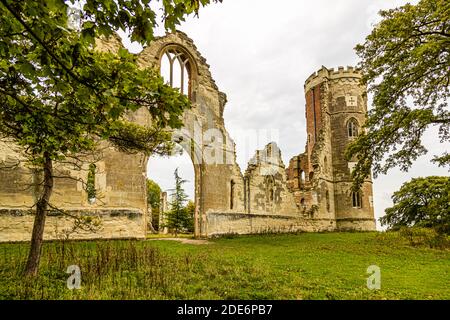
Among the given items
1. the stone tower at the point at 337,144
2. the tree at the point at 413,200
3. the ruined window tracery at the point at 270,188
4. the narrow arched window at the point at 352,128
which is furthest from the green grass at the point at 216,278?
the narrow arched window at the point at 352,128

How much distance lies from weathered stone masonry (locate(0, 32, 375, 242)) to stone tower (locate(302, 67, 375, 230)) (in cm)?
9

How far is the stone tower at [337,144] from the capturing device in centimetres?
2772

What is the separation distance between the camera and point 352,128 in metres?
29.2

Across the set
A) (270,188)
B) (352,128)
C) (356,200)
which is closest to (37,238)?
(270,188)

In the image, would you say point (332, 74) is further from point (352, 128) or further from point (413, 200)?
point (413, 200)

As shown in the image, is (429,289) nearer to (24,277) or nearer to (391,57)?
(24,277)

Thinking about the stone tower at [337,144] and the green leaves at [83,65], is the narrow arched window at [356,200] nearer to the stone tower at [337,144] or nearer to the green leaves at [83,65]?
the stone tower at [337,144]

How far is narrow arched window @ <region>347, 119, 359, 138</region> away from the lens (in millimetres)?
29016

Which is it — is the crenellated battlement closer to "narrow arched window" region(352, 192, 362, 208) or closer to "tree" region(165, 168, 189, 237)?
"narrow arched window" region(352, 192, 362, 208)

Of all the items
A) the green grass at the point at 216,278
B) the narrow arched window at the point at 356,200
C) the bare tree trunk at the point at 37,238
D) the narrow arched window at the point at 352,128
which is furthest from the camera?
the narrow arched window at the point at 352,128

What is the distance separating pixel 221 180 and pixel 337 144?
15439mm

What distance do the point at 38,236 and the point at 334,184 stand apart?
26.6 m

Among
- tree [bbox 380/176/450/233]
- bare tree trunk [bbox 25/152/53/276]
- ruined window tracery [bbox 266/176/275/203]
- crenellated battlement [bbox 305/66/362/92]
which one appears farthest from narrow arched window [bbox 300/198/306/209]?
bare tree trunk [bbox 25/152/53/276]

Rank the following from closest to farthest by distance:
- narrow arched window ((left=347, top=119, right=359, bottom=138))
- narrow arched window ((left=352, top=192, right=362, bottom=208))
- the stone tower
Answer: the stone tower, narrow arched window ((left=352, top=192, right=362, bottom=208)), narrow arched window ((left=347, top=119, right=359, bottom=138))
